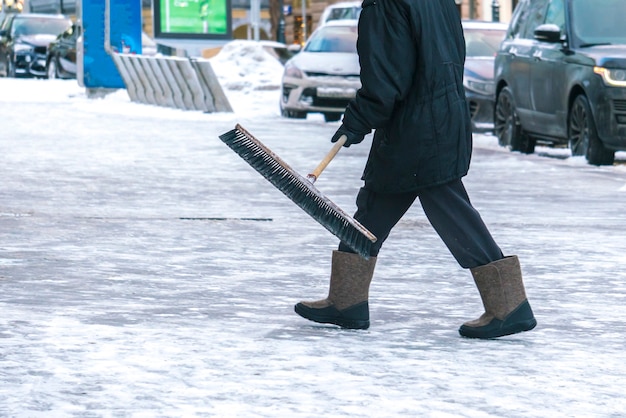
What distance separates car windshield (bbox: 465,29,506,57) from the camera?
22000mm

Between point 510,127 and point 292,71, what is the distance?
21.7 ft

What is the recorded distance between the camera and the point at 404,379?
5.55 m

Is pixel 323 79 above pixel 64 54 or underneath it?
above

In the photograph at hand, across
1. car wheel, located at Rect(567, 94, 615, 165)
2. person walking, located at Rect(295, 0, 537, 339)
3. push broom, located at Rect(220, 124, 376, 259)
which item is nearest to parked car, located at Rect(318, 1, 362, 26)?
car wheel, located at Rect(567, 94, 615, 165)

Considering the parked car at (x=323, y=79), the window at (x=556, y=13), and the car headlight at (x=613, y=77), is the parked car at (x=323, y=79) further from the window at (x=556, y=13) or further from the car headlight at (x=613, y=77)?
the car headlight at (x=613, y=77)

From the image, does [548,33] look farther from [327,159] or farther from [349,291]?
[327,159]

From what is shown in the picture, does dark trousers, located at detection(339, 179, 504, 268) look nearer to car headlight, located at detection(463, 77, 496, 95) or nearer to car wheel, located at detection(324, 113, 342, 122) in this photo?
car headlight, located at detection(463, 77, 496, 95)

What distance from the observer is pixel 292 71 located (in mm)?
23891

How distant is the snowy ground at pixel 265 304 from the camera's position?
5.27 metres

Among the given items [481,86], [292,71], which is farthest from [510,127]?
Answer: [292,71]

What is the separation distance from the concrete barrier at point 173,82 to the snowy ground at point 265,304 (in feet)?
35.1

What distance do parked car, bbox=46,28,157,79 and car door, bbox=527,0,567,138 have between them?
21102 mm

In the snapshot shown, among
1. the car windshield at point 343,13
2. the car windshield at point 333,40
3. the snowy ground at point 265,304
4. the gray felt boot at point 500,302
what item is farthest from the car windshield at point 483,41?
the gray felt boot at point 500,302

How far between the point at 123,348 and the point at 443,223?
49.2 inches
